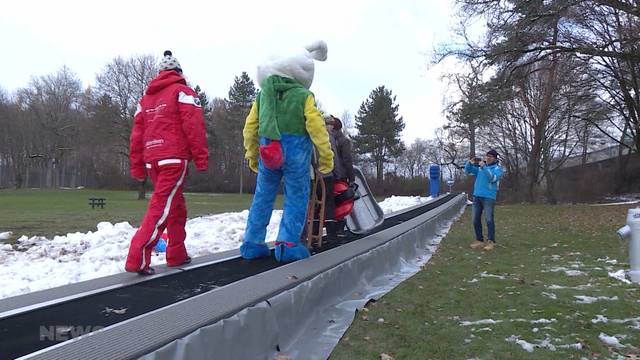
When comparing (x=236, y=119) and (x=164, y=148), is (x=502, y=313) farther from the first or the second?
(x=236, y=119)

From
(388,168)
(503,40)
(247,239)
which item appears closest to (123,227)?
(247,239)

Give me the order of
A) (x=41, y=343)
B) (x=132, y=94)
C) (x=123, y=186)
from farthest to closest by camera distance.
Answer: (x=123, y=186)
(x=132, y=94)
(x=41, y=343)

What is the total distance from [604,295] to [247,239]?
384 centimetres

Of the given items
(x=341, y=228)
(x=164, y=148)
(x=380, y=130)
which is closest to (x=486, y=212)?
(x=341, y=228)

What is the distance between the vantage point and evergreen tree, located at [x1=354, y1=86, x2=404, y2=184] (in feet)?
209

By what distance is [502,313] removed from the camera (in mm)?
4742

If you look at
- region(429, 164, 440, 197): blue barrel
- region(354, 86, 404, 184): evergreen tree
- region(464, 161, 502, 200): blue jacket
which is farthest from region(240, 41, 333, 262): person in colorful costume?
region(354, 86, 404, 184): evergreen tree

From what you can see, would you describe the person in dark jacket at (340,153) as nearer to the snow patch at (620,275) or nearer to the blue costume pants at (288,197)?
the blue costume pants at (288,197)

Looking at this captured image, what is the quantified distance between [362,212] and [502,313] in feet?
12.9

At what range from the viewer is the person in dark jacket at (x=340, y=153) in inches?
278

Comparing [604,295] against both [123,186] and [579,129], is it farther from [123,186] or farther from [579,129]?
[123,186]

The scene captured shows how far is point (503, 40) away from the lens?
18.6 metres

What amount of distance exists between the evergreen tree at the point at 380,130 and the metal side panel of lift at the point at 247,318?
192ft

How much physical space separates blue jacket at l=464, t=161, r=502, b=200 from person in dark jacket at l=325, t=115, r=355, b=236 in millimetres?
3285
